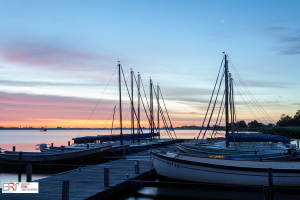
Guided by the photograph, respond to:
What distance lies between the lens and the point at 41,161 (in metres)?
25.9

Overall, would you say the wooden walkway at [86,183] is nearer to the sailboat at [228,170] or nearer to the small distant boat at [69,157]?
the sailboat at [228,170]

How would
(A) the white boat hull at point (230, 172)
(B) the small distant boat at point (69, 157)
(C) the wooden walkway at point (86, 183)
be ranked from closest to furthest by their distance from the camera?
(C) the wooden walkway at point (86, 183) < (A) the white boat hull at point (230, 172) < (B) the small distant boat at point (69, 157)

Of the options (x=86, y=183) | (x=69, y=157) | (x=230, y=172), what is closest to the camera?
(x=86, y=183)

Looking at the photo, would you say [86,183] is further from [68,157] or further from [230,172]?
[68,157]

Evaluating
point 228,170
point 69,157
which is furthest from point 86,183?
point 69,157

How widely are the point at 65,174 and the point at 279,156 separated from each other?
42.8 ft

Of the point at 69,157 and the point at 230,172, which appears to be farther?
the point at 69,157

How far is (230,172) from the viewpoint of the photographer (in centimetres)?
1529

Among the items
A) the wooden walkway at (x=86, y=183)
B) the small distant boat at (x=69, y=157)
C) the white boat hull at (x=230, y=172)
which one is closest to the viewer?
the wooden walkway at (x=86, y=183)

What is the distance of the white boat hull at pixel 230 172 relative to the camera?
14859 millimetres

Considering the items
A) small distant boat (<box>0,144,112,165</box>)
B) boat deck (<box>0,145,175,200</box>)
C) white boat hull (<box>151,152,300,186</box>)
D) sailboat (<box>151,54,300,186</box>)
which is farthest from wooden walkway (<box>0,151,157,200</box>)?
small distant boat (<box>0,144,112,165</box>)

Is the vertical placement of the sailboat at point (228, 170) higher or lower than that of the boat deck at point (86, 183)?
higher

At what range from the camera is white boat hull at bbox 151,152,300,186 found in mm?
14859

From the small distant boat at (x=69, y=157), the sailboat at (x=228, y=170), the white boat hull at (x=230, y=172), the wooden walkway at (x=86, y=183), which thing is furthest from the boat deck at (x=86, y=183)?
the small distant boat at (x=69, y=157)
